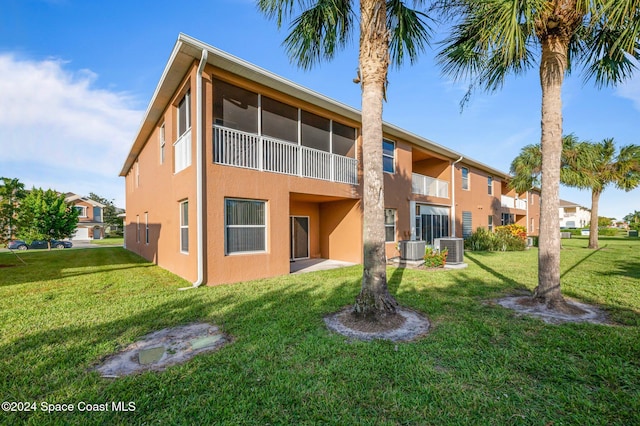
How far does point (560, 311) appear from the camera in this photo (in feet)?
16.8

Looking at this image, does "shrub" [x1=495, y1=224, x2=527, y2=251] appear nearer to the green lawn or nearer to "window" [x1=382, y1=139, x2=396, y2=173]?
"window" [x1=382, y1=139, x2=396, y2=173]

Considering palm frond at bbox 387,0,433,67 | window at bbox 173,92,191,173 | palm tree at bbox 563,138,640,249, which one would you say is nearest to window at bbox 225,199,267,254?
window at bbox 173,92,191,173

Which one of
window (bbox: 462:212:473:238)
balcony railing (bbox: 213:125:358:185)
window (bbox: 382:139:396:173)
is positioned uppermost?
window (bbox: 382:139:396:173)

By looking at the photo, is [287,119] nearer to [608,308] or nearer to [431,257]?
[431,257]

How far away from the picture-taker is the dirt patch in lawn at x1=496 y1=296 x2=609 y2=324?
187 inches

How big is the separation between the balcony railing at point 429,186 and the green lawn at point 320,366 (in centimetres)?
912

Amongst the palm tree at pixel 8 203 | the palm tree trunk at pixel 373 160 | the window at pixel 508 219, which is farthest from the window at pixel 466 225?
the palm tree at pixel 8 203

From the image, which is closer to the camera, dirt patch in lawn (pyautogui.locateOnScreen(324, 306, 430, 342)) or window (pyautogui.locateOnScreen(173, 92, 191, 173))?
dirt patch in lawn (pyautogui.locateOnScreen(324, 306, 430, 342))

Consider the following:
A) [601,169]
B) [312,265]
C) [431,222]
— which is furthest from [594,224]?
[312,265]

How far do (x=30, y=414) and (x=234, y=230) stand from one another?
572cm

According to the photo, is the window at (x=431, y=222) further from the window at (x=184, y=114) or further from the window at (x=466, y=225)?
the window at (x=184, y=114)

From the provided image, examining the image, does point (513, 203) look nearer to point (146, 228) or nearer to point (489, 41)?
point (489, 41)

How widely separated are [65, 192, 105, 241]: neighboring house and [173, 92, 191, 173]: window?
43.1m

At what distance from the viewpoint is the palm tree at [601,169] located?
16234 millimetres
